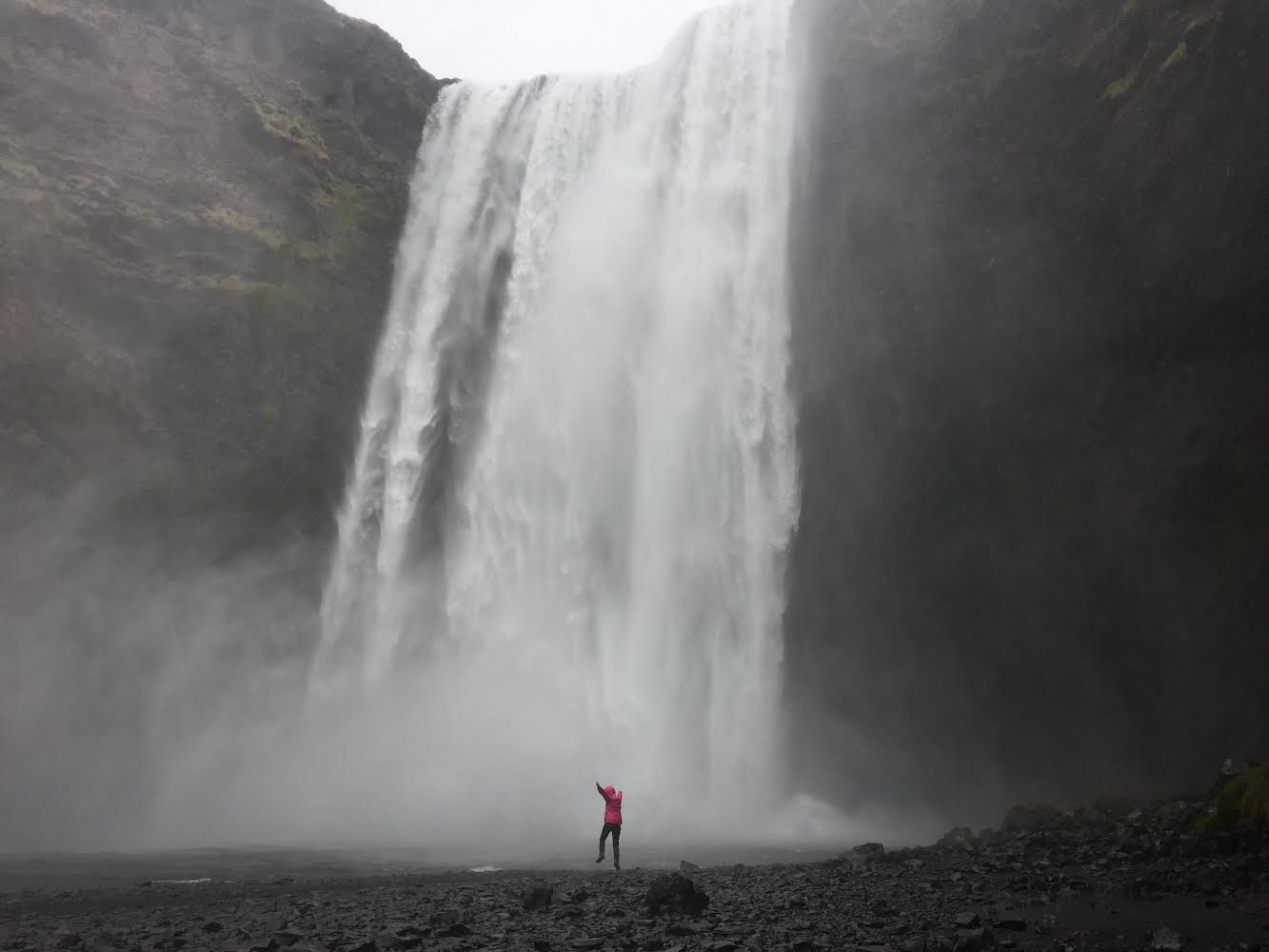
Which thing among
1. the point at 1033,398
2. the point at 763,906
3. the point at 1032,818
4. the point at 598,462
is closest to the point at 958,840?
the point at 1032,818

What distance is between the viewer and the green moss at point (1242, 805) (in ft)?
34.4

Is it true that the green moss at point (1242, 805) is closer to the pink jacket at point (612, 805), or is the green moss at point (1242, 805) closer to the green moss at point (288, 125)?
the pink jacket at point (612, 805)

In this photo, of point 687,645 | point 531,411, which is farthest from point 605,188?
point 687,645

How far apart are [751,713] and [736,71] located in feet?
65.8

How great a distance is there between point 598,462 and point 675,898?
61.5 feet

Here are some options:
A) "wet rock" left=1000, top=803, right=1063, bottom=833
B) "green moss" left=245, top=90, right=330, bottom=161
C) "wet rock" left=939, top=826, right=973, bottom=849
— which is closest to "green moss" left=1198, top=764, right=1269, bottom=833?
"wet rock" left=939, top=826, right=973, bottom=849

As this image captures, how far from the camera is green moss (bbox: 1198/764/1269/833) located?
10484 mm

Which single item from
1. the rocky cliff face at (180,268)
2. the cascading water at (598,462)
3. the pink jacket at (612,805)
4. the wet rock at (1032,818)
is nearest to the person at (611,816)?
the pink jacket at (612,805)

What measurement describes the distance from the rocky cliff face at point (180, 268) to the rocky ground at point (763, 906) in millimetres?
15563

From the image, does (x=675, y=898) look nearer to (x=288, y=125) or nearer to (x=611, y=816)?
(x=611, y=816)

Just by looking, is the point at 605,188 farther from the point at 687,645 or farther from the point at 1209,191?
the point at 1209,191

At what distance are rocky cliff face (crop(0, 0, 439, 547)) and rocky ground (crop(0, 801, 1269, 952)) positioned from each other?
15563 mm

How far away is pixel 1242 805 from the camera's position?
10766 mm

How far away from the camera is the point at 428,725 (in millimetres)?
25219
